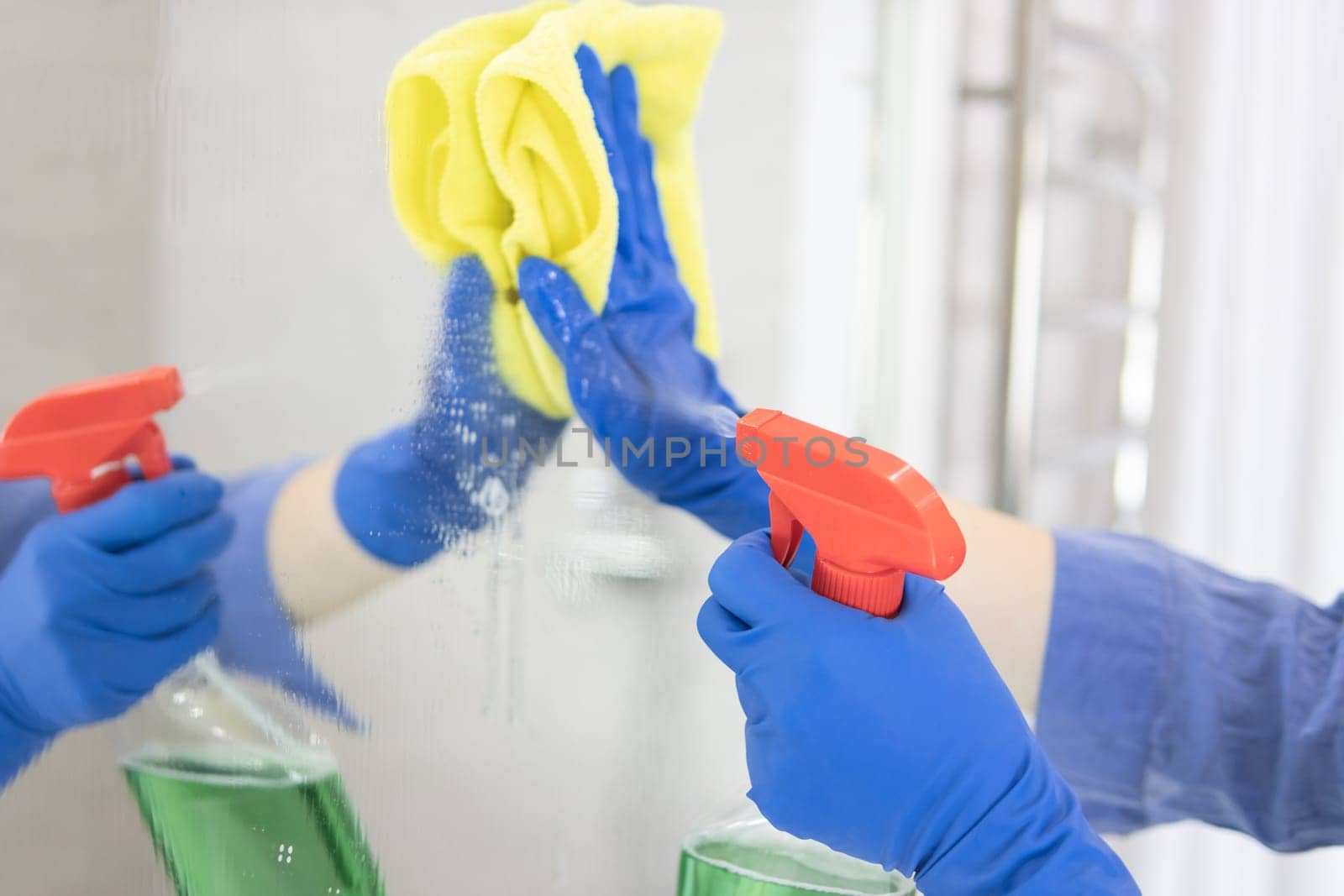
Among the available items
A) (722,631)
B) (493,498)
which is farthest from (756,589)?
(493,498)

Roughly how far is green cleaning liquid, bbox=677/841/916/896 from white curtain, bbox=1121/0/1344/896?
0.72 m

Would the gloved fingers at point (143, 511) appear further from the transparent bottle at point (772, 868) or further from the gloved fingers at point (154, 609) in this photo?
the transparent bottle at point (772, 868)

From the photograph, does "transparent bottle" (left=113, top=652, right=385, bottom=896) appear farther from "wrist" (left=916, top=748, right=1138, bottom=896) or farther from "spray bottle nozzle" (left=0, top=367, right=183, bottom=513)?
"wrist" (left=916, top=748, right=1138, bottom=896)

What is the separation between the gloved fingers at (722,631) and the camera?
0.38 m

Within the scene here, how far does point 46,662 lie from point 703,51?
1.36ft

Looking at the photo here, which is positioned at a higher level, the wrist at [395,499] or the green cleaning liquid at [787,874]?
the wrist at [395,499]

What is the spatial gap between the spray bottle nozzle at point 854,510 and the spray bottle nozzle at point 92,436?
0.23 m

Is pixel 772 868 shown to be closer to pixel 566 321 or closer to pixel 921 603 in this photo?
pixel 921 603

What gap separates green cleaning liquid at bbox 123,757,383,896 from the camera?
38 centimetres

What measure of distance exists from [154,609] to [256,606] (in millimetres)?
38

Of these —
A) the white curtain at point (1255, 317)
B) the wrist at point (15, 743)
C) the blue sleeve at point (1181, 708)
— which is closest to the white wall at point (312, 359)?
the wrist at point (15, 743)

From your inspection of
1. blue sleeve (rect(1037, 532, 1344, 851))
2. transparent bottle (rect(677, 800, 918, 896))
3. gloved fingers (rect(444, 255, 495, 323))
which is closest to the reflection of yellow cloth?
gloved fingers (rect(444, 255, 495, 323))

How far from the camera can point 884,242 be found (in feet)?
3.14

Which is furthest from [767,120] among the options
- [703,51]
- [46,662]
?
[46,662]
